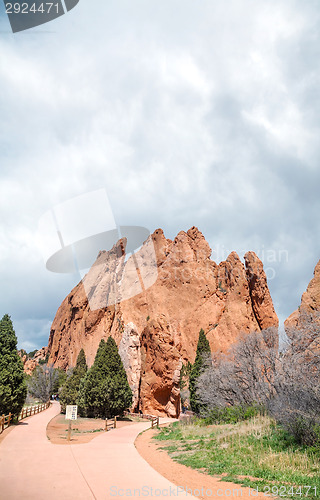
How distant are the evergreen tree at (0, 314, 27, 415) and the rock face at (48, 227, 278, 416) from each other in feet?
98.7

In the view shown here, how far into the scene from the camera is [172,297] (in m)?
67.6

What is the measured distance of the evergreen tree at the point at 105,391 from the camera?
25328mm

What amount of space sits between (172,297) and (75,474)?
197 feet

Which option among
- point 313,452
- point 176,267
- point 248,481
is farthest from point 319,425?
point 176,267

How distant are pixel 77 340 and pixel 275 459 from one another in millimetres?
66649

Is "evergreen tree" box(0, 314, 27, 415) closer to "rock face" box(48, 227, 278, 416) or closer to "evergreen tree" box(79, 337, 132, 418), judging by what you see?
Result: "evergreen tree" box(79, 337, 132, 418)

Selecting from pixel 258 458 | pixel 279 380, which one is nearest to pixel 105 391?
pixel 279 380

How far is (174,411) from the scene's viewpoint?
3234 cm

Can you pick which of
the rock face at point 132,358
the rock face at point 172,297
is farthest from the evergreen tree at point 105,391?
the rock face at point 172,297

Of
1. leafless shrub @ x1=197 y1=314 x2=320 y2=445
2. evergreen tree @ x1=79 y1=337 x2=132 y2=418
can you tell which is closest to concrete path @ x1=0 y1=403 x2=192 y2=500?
leafless shrub @ x1=197 y1=314 x2=320 y2=445

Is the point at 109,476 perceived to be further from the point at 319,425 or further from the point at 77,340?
the point at 77,340

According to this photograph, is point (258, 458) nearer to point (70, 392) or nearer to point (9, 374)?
point (9, 374)

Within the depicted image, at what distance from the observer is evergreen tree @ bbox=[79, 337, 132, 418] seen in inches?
997

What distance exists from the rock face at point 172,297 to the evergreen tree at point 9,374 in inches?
1185
